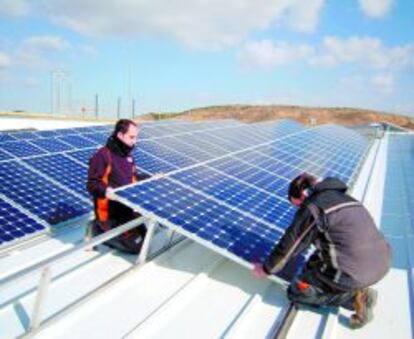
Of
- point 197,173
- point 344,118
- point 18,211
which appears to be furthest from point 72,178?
point 344,118

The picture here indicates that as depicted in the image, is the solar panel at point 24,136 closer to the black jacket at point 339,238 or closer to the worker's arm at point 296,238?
the worker's arm at point 296,238

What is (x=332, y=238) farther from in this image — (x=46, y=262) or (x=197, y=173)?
(x=197, y=173)

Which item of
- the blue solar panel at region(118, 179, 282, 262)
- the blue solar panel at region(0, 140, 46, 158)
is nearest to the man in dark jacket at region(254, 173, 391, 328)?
the blue solar panel at region(118, 179, 282, 262)

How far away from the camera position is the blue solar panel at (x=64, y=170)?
31.4 feet

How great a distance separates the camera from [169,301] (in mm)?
Answer: 5418

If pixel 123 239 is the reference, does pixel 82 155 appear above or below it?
above

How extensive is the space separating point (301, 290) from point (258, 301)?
0.56m

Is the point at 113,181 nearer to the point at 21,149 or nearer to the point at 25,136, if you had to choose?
the point at 21,149

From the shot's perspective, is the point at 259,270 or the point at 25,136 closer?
the point at 259,270

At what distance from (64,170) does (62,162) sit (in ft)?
2.04

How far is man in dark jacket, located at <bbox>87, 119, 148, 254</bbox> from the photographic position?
6652 millimetres

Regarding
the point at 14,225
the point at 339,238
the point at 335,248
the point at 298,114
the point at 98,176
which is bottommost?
the point at 298,114

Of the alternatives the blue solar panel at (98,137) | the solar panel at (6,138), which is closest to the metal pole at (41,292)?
the solar panel at (6,138)

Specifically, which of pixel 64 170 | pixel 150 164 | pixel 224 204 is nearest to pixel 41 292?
pixel 224 204
